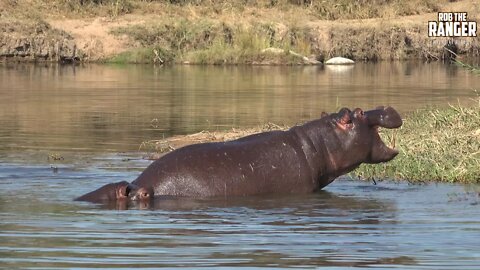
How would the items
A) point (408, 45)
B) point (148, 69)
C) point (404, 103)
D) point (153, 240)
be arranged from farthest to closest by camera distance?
1. point (408, 45)
2. point (148, 69)
3. point (404, 103)
4. point (153, 240)

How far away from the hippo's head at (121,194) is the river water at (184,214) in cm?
15

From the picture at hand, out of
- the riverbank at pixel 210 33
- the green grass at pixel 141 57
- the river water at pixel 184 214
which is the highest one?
the riverbank at pixel 210 33

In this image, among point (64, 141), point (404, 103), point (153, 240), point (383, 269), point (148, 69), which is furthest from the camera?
point (148, 69)

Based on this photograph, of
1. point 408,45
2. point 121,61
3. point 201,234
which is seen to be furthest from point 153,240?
point 408,45

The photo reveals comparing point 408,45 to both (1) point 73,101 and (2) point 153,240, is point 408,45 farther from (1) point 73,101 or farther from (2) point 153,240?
(2) point 153,240

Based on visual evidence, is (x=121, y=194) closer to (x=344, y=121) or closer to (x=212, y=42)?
(x=344, y=121)

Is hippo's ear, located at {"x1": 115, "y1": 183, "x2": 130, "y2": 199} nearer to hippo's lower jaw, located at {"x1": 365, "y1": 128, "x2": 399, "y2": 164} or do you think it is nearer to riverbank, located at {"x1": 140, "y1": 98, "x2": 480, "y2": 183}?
hippo's lower jaw, located at {"x1": 365, "y1": 128, "x2": 399, "y2": 164}

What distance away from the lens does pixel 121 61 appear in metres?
38.8

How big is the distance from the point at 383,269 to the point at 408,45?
34547 mm

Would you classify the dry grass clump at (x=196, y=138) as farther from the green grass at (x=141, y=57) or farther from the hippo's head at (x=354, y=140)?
the green grass at (x=141, y=57)

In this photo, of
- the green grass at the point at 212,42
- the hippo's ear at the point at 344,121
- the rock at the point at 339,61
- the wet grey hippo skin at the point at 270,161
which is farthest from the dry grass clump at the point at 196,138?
the rock at the point at 339,61

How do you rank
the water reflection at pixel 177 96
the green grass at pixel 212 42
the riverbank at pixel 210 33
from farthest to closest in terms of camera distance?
the riverbank at pixel 210 33 < the green grass at pixel 212 42 < the water reflection at pixel 177 96

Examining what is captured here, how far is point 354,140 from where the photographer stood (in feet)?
36.1

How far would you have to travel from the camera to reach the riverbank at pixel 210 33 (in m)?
38.7
